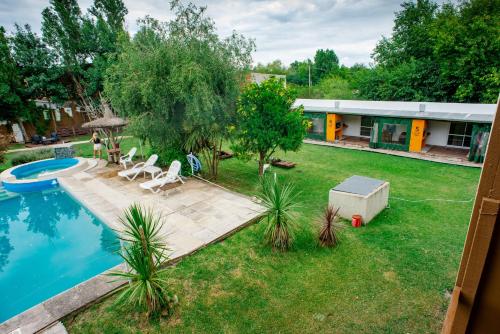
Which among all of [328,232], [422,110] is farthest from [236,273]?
[422,110]

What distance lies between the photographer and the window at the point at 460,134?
1514 cm

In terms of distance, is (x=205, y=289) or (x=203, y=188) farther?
(x=203, y=188)

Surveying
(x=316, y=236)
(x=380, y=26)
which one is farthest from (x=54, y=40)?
(x=380, y=26)

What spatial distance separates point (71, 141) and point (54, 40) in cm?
759

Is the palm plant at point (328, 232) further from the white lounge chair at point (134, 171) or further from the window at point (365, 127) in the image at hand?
the window at point (365, 127)

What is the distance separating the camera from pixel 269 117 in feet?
30.0

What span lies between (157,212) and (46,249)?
2.92 meters

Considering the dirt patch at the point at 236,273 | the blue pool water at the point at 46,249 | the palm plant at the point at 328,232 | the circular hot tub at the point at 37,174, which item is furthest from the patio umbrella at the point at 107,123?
the palm plant at the point at 328,232

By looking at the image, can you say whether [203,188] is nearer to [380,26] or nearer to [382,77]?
[382,77]

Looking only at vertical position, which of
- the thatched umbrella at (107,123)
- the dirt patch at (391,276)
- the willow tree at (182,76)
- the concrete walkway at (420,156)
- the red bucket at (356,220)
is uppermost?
the willow tree at (182,76)

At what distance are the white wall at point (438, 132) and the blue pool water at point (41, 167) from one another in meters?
20.5

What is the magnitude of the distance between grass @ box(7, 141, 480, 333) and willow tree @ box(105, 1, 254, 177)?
162 inches

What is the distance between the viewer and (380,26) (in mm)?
27406

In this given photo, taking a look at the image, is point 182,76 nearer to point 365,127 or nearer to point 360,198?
point 360,198
